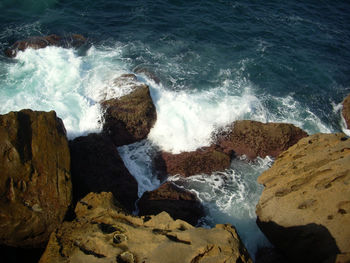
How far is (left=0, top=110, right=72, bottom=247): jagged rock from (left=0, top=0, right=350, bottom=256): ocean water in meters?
3.32

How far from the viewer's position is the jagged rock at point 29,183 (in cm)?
657

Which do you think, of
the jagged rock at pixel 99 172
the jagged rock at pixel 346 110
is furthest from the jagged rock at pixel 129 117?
the jagged rock at pixel 346 110

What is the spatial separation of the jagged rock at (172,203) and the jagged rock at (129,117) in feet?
9.44

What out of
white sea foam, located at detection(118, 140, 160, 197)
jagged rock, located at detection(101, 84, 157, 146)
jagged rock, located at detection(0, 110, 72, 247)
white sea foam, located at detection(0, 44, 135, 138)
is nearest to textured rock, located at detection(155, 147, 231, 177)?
white sea foam, located at detection(118, 140, 160, 197)

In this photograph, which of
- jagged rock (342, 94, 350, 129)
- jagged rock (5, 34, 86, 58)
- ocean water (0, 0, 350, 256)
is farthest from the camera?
jagged rock (5, 34, 86, 58)

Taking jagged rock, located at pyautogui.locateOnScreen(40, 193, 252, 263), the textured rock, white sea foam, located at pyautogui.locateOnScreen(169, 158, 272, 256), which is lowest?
white sea foam, located at pyautogui.locateOnScreen(169, 158, 272, 256)

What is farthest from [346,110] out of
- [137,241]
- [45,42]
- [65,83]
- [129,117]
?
[45,42]

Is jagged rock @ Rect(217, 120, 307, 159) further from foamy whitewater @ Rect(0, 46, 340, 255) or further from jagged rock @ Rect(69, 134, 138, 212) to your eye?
jagged rock @ Rect(69, 134, 138, 212)

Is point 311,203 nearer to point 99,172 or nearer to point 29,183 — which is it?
point 99,172

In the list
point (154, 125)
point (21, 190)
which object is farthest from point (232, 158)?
point (21, 190)

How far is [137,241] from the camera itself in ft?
17.9

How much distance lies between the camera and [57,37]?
16203 millimetres

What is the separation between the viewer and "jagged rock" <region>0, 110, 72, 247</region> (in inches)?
259

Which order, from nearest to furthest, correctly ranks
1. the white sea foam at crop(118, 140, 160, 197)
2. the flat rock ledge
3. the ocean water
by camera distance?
the white sea foam at crop(118, 140, 160, 197)
the flat rock ledge
the ocean water
